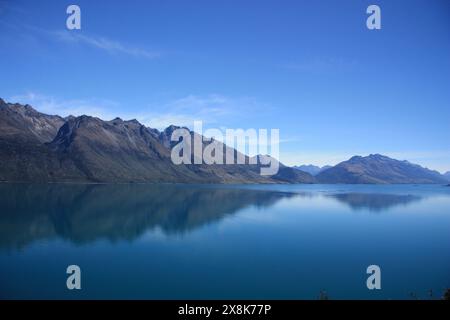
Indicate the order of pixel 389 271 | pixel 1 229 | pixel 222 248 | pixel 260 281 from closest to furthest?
1. pixel 260 281
2. pixel 389 271
3. pixel 222 248
4. pixel 1 229

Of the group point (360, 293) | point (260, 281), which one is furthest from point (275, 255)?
point (360, 293)

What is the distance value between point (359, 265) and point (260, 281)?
17.0 meters

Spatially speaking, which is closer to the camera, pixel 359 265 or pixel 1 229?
pixel 359 265

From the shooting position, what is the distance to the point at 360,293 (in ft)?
116

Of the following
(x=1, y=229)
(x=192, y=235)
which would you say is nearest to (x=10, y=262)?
(x=1, y=229)

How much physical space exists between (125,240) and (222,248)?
1985cm

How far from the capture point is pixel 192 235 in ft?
236

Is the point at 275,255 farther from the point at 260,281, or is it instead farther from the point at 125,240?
the point at 125,240
